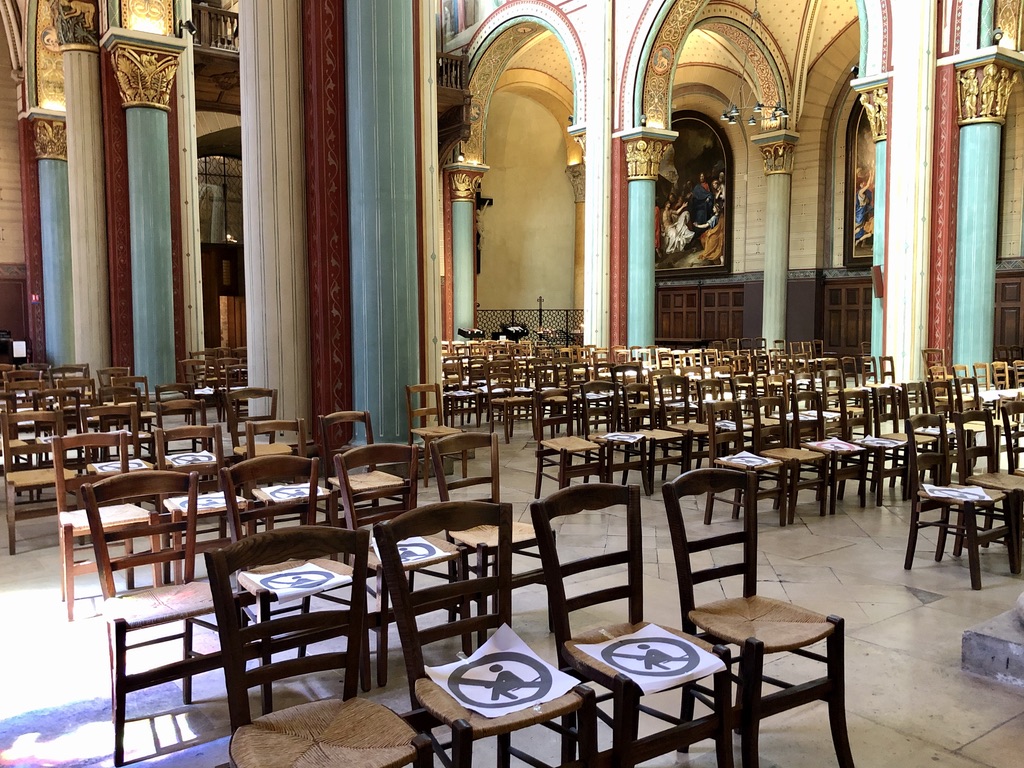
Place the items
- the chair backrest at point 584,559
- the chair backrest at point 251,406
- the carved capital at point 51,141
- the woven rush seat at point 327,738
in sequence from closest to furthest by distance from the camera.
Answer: the woven rush seat at point 327,738 < the chair backrest at point 584,559 < the chair backrest at point 251,406 < the carved capital at point 51,141

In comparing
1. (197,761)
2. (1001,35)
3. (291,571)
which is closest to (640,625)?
(291,571)

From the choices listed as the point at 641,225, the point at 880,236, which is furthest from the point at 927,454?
the point at 641,225

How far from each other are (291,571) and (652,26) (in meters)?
14.7

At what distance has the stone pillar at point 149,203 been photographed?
1198 cm

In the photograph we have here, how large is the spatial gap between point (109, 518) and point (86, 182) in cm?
964

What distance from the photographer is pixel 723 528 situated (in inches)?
235

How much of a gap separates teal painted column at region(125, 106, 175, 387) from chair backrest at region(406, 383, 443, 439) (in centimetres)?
595

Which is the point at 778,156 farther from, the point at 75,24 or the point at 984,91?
the point at 75,24

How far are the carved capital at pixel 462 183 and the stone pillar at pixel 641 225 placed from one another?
21.9ft

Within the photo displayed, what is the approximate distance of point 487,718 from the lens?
217 centimetres

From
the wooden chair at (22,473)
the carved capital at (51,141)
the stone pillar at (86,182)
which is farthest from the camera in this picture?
the carved capital at (51,141)

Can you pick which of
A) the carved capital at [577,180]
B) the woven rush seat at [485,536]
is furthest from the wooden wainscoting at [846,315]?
the woven rush seat at [485,536]

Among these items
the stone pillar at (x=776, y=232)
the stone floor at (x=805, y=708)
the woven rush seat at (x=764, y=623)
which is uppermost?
the stone pillar at (x=776, y=232)

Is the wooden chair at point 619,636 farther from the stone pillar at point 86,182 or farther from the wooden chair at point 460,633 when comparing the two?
the stone pillar at point 86,182
